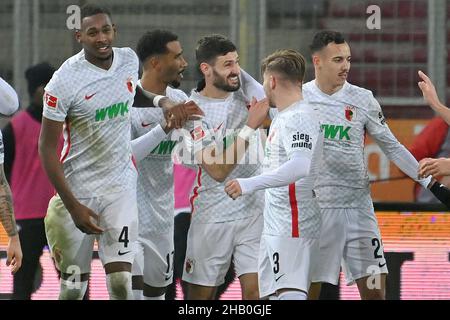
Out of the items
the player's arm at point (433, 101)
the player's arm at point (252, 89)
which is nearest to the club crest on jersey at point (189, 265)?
the player's arm at point (252, 89)

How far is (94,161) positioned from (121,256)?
1.60ft

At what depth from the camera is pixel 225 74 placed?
273 inches

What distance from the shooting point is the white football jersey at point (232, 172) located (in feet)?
22.4

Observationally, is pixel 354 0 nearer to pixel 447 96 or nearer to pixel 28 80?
pixel 447 96

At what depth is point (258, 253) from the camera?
6.80 m

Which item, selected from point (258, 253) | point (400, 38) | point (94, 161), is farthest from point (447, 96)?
point (94, 161)

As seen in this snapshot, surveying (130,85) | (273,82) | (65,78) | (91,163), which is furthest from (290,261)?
(65,78)

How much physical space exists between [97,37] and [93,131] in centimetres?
48

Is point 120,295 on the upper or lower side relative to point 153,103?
lower

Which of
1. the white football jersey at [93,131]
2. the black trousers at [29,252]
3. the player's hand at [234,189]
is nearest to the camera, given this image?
the player's hand at [234,189]

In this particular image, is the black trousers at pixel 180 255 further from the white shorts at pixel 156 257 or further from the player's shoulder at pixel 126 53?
the player's shoulder at pixel 126 53

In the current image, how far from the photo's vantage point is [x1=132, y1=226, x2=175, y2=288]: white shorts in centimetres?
708

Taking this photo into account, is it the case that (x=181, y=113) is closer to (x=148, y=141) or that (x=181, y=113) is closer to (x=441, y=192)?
(x=148, y=141)

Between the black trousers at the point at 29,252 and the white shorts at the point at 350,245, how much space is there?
1.74m
